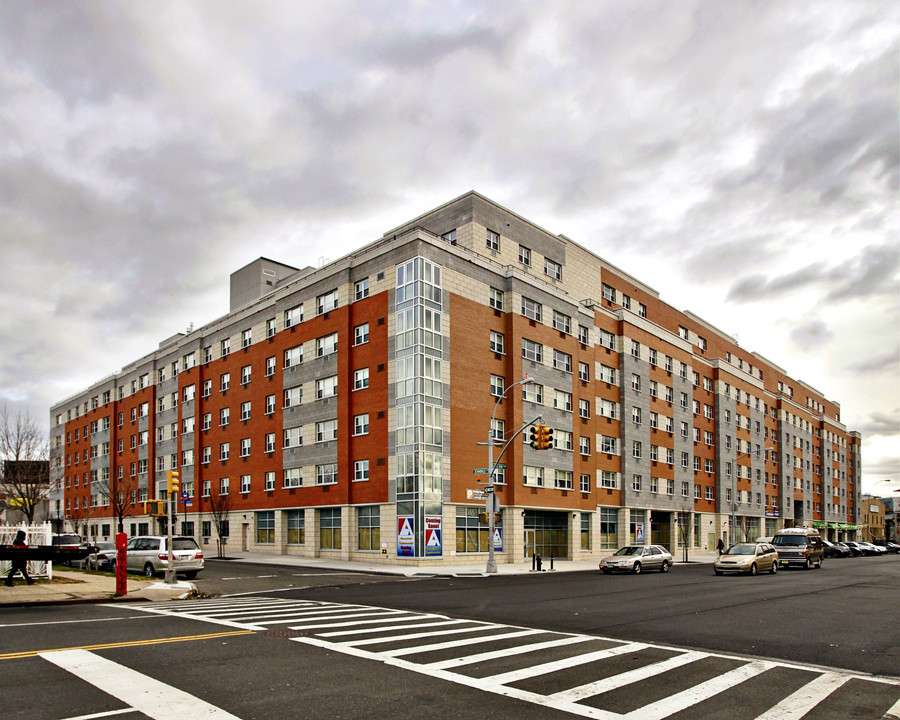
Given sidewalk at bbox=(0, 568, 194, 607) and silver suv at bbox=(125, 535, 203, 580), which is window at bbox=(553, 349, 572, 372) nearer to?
silver suv at bbox=(125, 535, 203, 580)

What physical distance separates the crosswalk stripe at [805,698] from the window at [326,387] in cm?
4198

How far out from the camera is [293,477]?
5341 cm

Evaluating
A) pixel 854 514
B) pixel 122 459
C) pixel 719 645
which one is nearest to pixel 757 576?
pixel 719 645

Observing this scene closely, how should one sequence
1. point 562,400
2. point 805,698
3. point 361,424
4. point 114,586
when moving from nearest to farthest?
point 805,698 → point 114,586 → point 361,424 → point 562,400

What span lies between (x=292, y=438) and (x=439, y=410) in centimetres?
1423

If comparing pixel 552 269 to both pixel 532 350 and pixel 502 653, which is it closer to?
pixel 532 350

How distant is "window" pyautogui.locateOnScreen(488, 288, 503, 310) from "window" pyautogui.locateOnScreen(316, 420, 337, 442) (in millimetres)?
13195

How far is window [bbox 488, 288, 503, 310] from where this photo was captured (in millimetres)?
50219

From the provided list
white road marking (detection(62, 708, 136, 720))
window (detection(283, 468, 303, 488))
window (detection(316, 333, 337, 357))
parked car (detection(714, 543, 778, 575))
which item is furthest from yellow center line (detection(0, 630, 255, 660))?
window (detection(283, 468, 303, 488))

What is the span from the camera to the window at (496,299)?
50.2 m

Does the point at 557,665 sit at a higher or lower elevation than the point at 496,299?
lower

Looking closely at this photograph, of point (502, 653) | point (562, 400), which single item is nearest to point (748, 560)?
point (562, 400)

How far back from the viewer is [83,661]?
34.0ft

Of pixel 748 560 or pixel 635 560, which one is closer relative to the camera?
pixel 748 560
